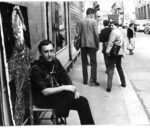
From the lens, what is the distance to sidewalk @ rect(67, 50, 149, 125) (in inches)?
202

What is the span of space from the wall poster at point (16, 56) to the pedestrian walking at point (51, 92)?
0.16 metres

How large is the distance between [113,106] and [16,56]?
2.75m

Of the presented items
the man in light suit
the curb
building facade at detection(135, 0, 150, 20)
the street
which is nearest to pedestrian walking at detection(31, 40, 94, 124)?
the curb

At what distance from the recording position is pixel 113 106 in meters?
5.95

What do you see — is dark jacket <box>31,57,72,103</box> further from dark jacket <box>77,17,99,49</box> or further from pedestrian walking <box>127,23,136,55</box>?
pedestrian walking <box>127,23,136,55</box>

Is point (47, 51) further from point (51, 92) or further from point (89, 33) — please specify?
point (89, 33)

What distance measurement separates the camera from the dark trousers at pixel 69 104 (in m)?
3.98

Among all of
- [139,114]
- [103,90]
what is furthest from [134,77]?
[139,114]

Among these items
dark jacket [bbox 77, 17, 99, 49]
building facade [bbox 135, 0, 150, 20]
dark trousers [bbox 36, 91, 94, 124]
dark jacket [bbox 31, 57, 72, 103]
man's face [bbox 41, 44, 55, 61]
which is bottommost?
dark trousers [bbox 36, 91, 94, 124]

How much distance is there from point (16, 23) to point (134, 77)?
5.84 m

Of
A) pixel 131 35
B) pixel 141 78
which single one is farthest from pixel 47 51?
pixel 131 35

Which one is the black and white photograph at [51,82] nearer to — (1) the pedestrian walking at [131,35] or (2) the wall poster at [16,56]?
(2) the wall poster at [16,56]

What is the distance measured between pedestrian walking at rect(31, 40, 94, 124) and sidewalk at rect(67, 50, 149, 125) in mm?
1085

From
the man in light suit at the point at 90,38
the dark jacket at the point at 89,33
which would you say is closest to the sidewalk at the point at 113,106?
the man in light suit at the point at 90,38
